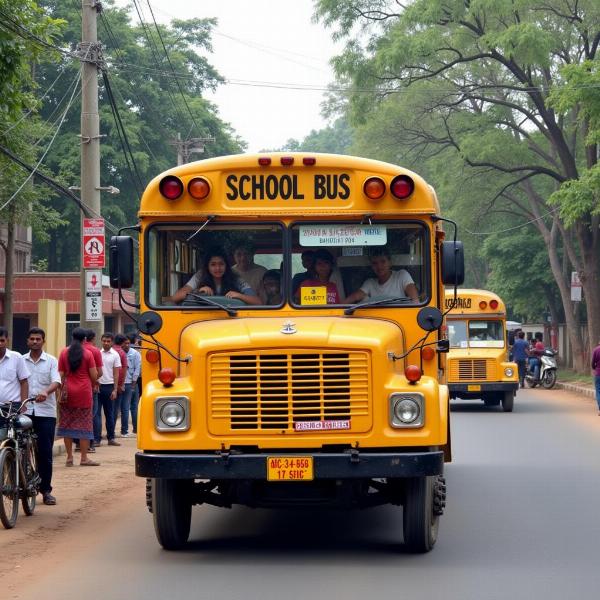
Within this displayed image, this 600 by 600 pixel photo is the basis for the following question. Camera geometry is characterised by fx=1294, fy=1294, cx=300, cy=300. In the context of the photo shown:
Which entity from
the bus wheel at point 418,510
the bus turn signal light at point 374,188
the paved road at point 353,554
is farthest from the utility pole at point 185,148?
the bus wheel at point 418,510

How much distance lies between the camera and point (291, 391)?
369 inches

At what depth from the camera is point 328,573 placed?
29.8 ft

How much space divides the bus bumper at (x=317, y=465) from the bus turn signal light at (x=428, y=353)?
1.04 meters

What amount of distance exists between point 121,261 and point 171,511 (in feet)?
6.51

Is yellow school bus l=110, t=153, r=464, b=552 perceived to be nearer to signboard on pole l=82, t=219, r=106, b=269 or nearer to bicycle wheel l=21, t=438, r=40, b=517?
bicycle wheel l=21, t=438, r=40, b=517

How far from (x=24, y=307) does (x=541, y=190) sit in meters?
21.4

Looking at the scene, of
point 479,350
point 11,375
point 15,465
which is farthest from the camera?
point 479,350

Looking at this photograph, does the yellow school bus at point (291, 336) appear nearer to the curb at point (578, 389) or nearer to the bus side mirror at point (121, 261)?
the bus side mirror at point (121, 261)

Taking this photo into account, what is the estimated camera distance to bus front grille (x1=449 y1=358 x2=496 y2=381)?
27.6 m

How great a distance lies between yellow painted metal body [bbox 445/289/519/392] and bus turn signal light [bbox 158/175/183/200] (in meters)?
17.5

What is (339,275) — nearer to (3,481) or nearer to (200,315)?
(200,315)

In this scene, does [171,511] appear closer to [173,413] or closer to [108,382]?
[173,413]

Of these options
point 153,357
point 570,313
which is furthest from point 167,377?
point 570,313

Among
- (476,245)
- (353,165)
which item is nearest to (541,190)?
(476,245)
